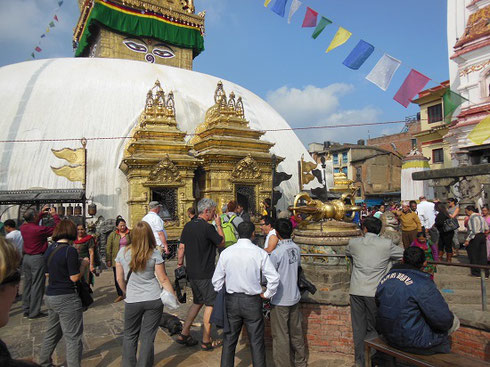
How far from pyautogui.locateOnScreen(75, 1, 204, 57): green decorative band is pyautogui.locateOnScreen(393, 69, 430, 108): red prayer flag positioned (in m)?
19.7

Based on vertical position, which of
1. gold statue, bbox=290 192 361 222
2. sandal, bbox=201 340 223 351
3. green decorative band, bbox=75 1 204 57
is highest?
green decorative band, bbox=75 1 204 57

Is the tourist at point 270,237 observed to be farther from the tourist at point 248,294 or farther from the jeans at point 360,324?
the jeans at point 360,324

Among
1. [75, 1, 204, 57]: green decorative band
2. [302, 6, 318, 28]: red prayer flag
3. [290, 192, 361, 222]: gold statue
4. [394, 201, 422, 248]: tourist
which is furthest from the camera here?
[75, 1, 204, 57]: green decorative band

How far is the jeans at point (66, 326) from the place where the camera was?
3717mm

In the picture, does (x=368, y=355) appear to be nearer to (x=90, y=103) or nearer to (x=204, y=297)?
(x=204, y=297)

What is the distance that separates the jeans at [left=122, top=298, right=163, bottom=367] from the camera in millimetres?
3619

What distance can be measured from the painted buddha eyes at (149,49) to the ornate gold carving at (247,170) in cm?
1574

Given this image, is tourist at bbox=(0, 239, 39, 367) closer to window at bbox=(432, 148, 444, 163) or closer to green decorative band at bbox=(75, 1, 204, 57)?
green decorative band at bbox=(75, 1, 204, 57)

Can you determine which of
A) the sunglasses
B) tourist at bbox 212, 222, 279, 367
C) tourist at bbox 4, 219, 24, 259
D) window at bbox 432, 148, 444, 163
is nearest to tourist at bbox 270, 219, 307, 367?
tourist at bbox 212, 222, 279, 367

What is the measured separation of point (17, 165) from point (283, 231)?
1413 centimetres

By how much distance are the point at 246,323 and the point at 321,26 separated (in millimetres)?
9575

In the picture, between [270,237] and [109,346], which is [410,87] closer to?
[270,237]

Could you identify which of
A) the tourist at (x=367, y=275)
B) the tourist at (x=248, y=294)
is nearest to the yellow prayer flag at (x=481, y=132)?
the tourist at (x=367, y=275)

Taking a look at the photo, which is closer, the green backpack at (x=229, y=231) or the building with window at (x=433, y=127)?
the green backpack at (x=229, y=231)
